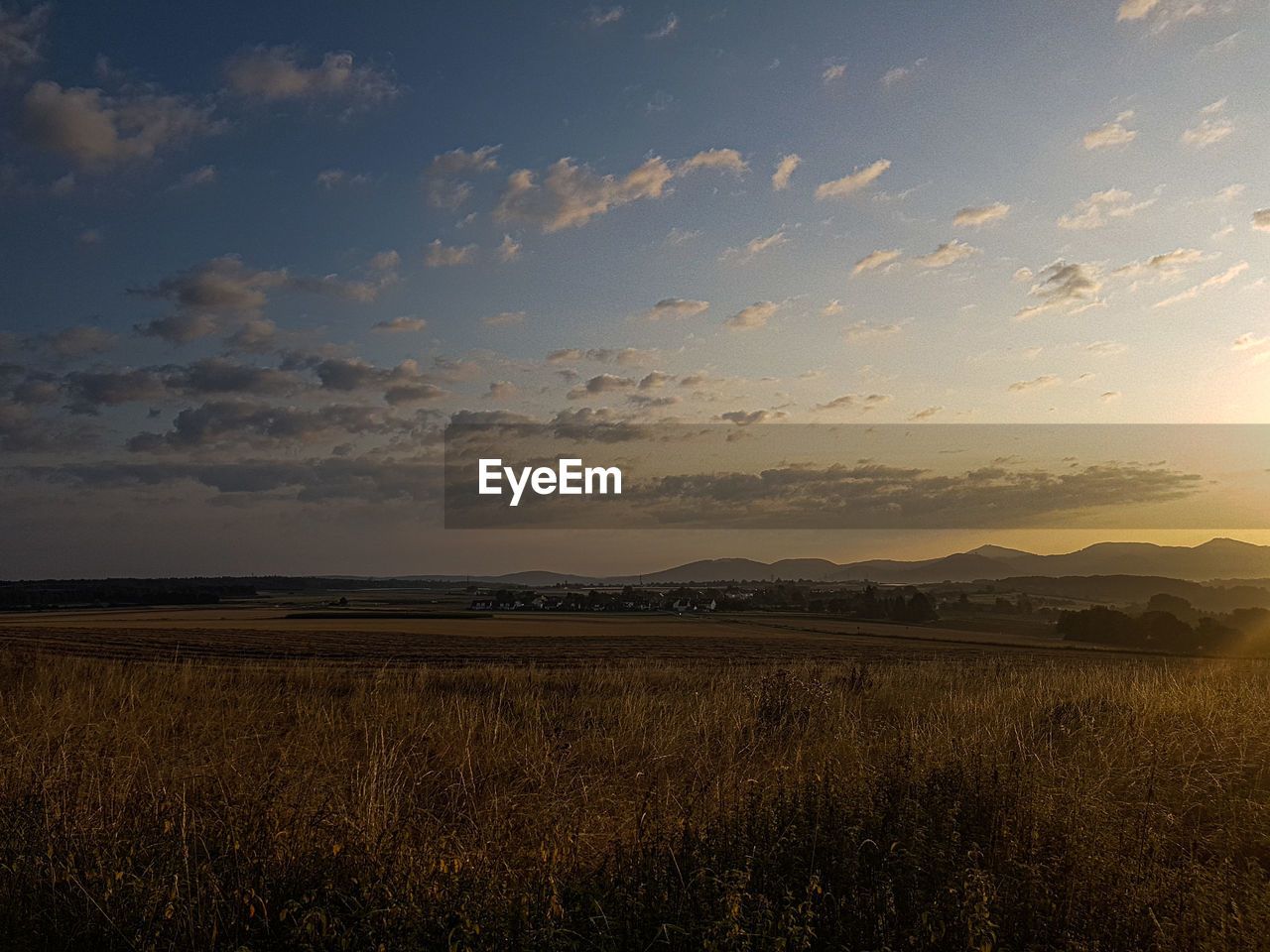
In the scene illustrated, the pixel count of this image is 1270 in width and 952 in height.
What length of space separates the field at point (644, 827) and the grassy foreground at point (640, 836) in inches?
1.1

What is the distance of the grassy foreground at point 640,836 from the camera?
471cm

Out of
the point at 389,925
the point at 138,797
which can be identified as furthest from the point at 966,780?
the point at 138,797

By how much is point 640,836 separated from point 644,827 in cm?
35

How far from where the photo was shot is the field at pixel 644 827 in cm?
473

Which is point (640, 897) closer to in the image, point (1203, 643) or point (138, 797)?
point (138, 797)

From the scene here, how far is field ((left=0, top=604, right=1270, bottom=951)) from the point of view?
4727 mm

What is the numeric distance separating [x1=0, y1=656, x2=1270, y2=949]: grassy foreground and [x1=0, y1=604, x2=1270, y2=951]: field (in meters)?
0.03

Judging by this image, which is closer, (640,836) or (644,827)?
(640,836)

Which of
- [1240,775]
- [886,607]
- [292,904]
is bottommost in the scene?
[886,607]

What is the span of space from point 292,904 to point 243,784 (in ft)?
10.4

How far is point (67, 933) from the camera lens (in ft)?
16.5

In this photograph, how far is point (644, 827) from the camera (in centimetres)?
611

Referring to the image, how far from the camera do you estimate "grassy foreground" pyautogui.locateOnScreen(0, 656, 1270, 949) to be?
15.4 ft

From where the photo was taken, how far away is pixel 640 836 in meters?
5.77
